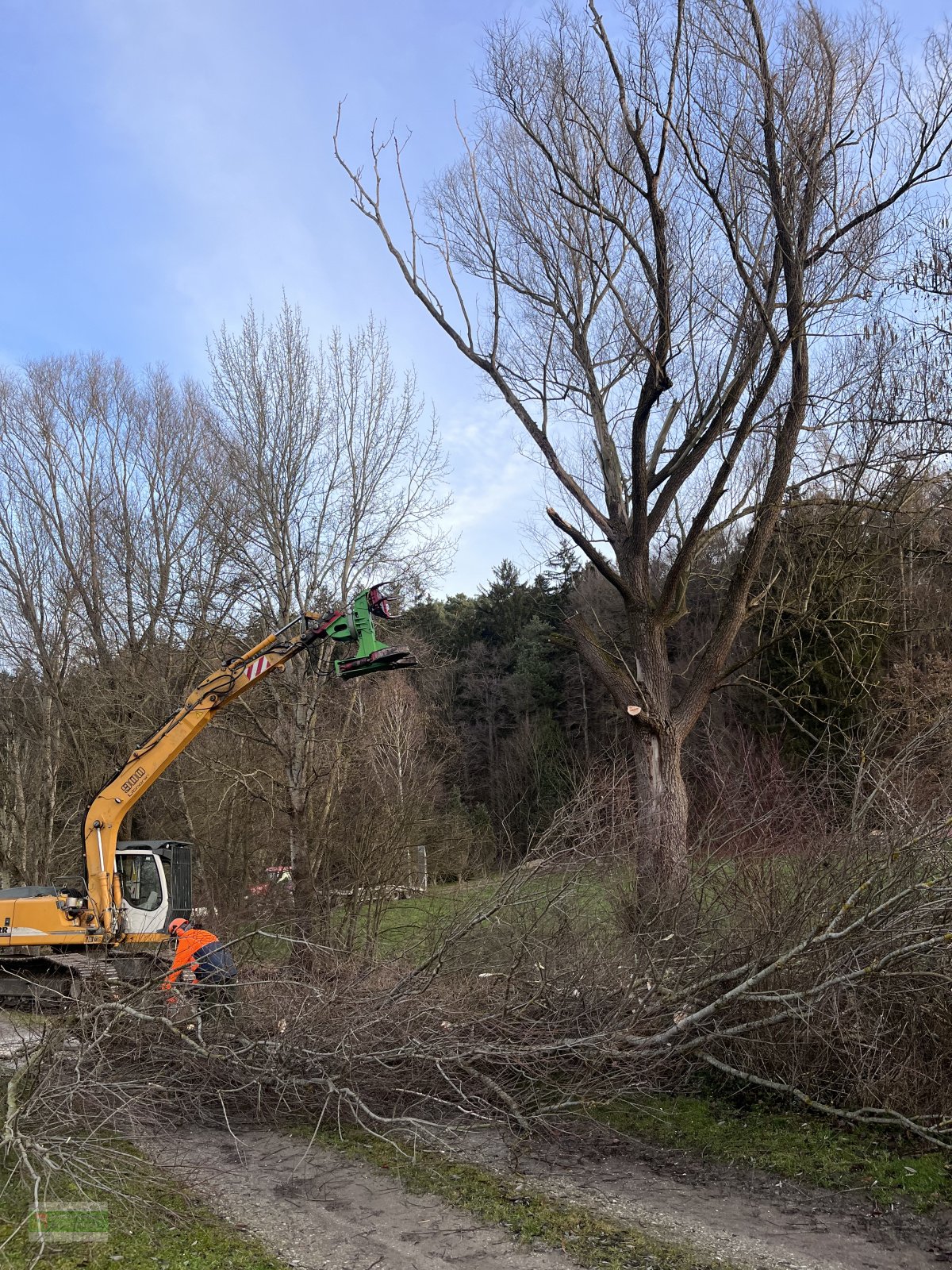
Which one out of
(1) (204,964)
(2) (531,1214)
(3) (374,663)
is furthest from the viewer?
(3) (374,663)

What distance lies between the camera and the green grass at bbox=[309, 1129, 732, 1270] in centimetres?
423

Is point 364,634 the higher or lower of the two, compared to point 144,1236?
higher

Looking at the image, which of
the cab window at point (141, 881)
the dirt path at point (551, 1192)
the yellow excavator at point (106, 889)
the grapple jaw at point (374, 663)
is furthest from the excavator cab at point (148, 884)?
the dirt path at point (551, 1192)

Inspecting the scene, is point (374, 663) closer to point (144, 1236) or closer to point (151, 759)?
point (151, 759)

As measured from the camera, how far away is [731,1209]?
15.9 ft

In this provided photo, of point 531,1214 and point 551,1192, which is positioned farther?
point 551,1192

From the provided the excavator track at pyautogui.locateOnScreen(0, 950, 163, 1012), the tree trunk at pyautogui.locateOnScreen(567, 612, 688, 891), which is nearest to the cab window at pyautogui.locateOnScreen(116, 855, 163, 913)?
the excavator track at pyautogui.locateOnScreen(0, 950, 163, 1012)

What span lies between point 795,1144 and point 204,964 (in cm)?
372

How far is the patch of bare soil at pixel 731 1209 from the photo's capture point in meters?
4.31

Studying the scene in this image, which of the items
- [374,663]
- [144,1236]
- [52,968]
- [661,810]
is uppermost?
[374,663]

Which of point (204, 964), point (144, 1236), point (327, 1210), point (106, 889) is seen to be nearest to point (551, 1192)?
point (327, 1210)

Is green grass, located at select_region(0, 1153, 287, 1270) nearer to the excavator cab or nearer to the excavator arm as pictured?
the excavator arm

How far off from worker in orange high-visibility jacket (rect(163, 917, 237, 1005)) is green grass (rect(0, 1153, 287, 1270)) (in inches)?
41.0

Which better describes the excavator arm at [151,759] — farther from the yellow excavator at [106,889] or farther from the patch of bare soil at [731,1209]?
the patch of bare soil at [731,1209]
